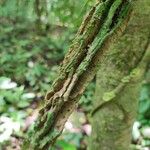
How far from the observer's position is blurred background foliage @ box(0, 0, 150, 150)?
3.06 meters

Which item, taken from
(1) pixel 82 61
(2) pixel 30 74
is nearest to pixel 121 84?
(1) pixel 82 61

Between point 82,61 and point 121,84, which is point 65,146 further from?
point 82,61

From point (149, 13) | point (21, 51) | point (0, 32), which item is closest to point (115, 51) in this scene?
point (149, 13)

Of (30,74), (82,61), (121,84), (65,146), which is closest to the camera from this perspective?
(82,61)

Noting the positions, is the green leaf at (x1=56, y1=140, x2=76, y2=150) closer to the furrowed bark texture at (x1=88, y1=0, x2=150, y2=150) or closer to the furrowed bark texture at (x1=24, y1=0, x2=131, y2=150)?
the furrowed bark texture at (x1=88, y1=0, x2=150, y2=150)

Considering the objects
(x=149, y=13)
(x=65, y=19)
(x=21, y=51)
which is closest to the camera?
(x=149, y=13)

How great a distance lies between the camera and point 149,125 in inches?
136

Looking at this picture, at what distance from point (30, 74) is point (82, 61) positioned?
8.38ft

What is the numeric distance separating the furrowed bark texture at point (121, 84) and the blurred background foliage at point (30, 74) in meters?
0.62

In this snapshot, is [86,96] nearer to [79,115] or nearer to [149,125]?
[79,115]

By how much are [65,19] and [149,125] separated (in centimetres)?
175

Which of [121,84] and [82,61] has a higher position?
[82,61]

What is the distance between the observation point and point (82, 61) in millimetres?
1078

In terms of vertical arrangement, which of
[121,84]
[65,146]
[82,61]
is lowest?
[65,146]
